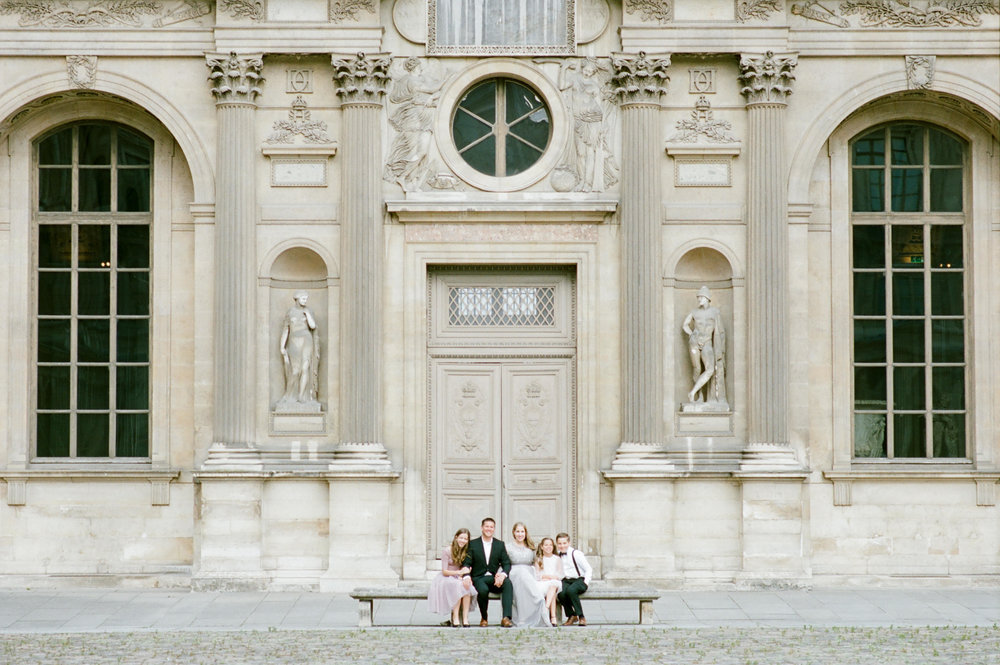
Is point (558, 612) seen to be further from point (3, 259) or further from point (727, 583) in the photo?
point (3, 259)

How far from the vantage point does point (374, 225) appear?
1914 centimetres

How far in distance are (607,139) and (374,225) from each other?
313 cm

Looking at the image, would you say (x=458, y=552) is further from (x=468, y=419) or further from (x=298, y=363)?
(x=298, y=363)

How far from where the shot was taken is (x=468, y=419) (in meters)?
19.6

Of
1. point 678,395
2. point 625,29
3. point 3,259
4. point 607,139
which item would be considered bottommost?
point 678,395

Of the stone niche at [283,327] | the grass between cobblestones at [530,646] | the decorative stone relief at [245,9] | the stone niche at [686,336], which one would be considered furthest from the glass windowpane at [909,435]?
the decorative stone relief at [245,9]

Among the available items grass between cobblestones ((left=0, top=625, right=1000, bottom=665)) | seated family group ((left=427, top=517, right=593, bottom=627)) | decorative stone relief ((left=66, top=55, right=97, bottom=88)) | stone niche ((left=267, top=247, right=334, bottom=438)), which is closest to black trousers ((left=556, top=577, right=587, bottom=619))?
seated family group ((left=427, top=517, right=593, bottom=627))

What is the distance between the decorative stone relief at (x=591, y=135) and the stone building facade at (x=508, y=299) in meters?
0.05

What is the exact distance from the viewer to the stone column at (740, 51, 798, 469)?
62.4 ft

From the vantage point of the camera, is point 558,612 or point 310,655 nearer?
point 310,655

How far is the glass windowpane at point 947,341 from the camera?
20.0 meters

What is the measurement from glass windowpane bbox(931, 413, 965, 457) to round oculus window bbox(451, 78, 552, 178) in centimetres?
624

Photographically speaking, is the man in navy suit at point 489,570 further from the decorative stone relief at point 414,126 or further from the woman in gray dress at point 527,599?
the decorative stone relief at point 414,126

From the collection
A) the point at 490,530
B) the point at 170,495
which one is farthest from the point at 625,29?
the point at 170,495
